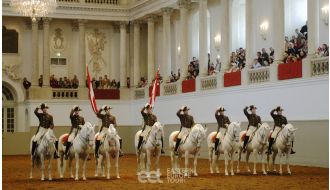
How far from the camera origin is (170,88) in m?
37.8

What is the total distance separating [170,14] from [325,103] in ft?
58.2

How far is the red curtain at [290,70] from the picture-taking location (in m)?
25.6

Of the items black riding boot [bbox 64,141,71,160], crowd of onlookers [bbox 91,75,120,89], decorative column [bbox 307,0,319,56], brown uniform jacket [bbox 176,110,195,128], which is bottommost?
black riding boot [bbox 64,141,71,160]

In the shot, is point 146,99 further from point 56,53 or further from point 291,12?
point 291,12

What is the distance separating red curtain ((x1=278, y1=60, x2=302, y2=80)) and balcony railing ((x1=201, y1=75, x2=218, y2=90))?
6.42 meters

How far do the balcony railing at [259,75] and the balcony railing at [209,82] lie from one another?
12.3 ft

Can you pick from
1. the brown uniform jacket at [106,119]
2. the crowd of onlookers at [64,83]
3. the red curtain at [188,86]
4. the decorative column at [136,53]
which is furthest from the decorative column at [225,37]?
the brown uniform jacket at [106,119]

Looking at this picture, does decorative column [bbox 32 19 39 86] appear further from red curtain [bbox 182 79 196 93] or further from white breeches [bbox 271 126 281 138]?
white breeches [bbox 271 126 281 138]

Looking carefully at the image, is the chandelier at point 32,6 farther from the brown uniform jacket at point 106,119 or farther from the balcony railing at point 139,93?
the balcony railing at point 139,93

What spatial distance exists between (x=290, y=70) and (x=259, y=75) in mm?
2822

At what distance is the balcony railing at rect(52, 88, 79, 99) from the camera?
41.3 m

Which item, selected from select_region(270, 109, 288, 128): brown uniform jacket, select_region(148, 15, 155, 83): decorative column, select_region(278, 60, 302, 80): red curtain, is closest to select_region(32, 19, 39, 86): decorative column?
select_region(148, 15, 155, 83): decorative column

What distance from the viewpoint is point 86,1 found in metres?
42.9

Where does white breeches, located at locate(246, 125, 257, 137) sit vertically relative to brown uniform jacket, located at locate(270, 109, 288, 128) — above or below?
below
